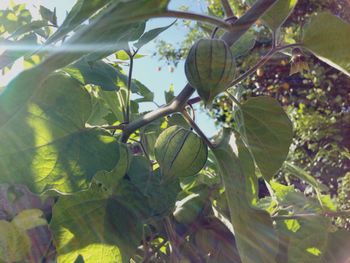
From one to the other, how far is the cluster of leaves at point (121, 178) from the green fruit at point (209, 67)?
3 centimetres

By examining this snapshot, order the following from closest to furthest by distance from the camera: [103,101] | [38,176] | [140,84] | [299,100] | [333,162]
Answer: [38,176], [103,101], [140,84], [333,162], [299,100]

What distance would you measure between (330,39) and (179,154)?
0.20m

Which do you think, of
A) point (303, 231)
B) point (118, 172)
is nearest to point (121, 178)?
point (118, 172)

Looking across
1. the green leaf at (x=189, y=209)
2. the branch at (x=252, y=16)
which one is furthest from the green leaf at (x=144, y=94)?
the branch at (x=252, y=16)

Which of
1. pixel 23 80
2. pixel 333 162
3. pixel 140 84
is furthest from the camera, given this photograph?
pixel 333 162

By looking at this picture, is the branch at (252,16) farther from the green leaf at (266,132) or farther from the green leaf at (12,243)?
the green leaf at (12,243)

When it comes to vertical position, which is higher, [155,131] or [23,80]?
[23,80]

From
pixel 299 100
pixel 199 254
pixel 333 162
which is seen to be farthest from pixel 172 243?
pixel 299 100

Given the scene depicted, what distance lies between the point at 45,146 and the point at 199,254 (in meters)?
0.23

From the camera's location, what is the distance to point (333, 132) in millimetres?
2848

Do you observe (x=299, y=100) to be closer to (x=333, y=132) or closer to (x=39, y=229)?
(x=333, y=132)

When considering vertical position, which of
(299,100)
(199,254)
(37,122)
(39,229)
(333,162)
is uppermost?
(37,122)

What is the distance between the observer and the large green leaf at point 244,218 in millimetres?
466

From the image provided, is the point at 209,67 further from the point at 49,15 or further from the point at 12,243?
the point at 49,15
